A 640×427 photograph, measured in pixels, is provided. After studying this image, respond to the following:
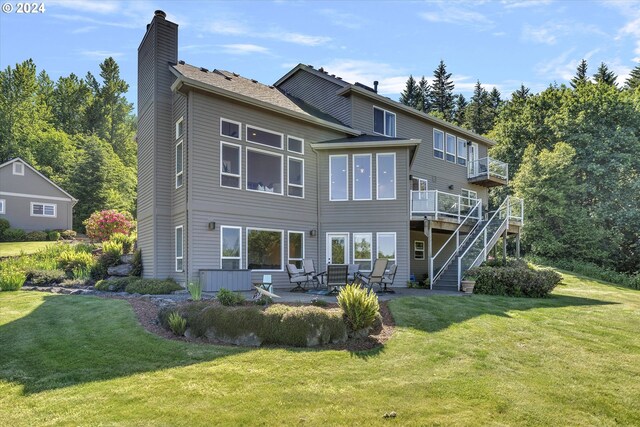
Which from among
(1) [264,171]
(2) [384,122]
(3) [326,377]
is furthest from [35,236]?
(3) [326,377]

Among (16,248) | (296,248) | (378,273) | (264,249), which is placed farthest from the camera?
(16,248)

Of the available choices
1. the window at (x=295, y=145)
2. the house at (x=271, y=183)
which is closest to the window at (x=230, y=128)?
the house at (x=271, y=183)

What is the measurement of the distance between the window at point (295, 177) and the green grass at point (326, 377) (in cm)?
817

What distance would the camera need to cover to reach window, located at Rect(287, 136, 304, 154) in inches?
620

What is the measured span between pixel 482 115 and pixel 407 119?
33576 mm

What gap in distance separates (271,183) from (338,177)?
2.88 m

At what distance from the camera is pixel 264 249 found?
1470cm

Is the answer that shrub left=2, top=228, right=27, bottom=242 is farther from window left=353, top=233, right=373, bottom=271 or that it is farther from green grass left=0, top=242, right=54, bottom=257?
window left=353, top=233, right=373, bottom=271

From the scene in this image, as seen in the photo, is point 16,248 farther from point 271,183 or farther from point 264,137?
point 264,137

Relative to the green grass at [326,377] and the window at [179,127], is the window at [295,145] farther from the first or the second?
the green grass at [326,377]

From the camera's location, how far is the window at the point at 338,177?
1667cm

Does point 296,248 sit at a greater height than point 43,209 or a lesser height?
lesser

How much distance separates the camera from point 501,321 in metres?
9.01

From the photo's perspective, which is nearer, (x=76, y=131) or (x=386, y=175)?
(x=386, y=175)
